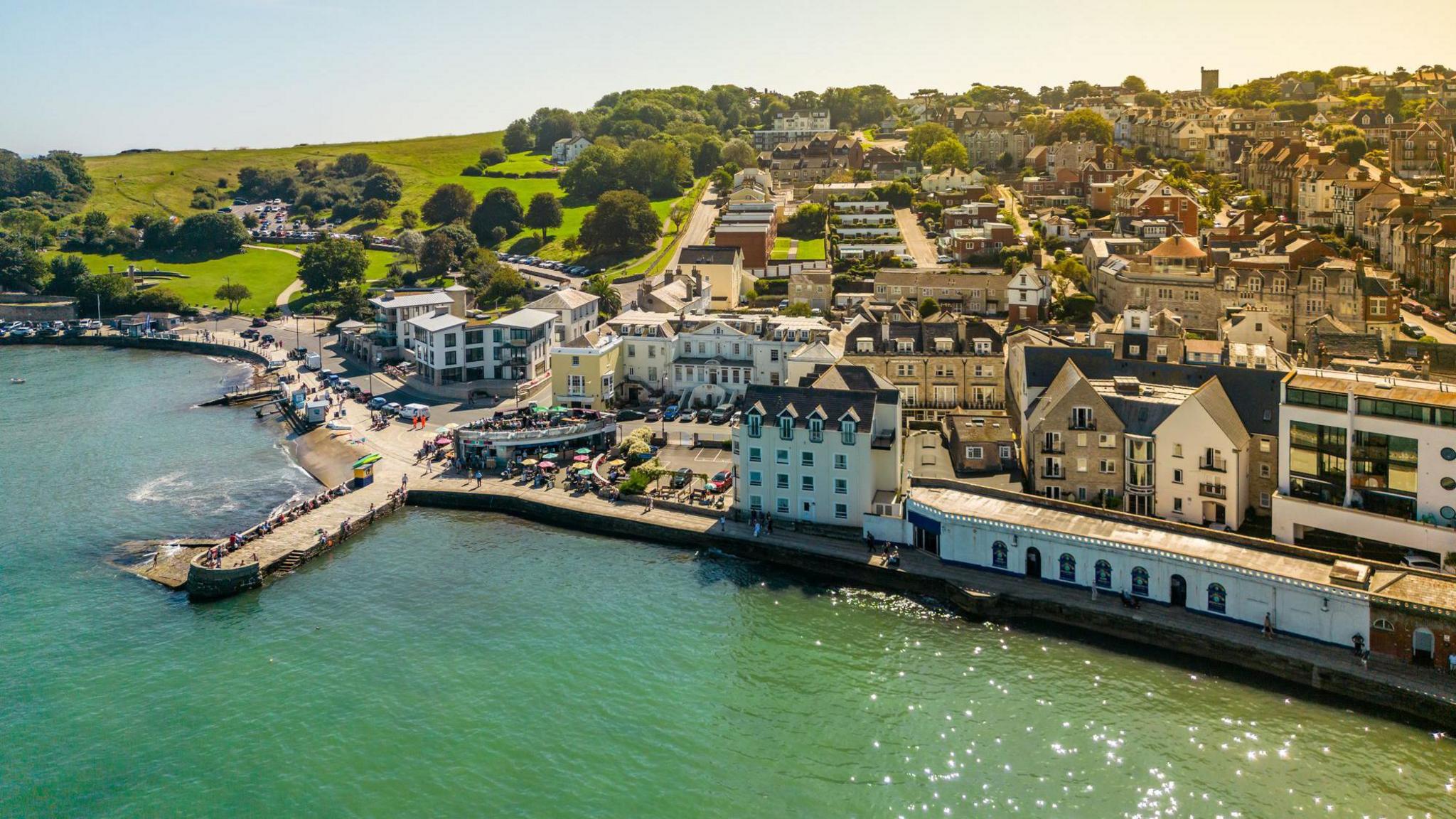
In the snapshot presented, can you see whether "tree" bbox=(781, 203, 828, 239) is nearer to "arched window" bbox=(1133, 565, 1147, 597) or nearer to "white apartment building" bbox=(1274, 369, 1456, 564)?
"white apartment building" bbox=(1274, 369, 1456, 564)

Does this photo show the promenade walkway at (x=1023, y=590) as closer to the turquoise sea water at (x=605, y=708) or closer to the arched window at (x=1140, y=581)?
the arched window at (x=1140, y=581)

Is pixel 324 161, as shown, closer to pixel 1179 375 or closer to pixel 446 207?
pixel 446 207

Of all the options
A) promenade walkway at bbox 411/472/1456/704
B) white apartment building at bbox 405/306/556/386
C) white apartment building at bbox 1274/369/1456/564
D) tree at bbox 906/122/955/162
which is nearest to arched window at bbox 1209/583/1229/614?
promenade walkway at bbox 411/472/1456/704

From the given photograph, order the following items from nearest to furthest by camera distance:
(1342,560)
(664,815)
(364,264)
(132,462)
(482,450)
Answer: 1. (664,815)
2. (1342,560)
3. (482,450)
4. (132,462)
5. (364,264)

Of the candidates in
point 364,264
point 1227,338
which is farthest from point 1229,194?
point 364,264

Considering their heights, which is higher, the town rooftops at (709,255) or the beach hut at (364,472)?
the town rooftops at (709,255)

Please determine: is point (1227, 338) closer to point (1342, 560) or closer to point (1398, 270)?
point (1398, 270)

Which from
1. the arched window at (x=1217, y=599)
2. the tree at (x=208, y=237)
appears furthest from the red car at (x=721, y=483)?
the tree at (x=208, y=237)
